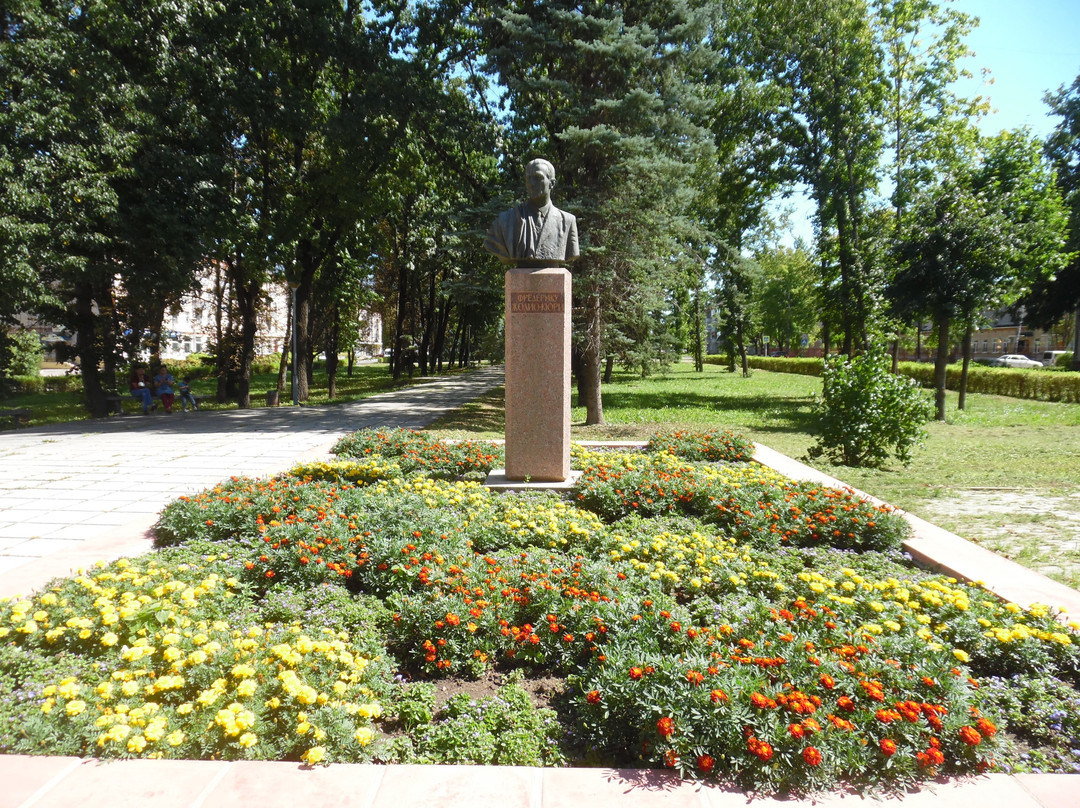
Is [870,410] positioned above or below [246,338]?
below

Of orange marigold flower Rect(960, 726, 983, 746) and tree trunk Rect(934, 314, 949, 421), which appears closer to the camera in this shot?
orange marigold flower Rect(960, 726, 983, 746)

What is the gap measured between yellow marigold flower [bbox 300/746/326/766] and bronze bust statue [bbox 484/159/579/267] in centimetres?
557

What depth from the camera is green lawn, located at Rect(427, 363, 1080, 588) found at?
235 inches

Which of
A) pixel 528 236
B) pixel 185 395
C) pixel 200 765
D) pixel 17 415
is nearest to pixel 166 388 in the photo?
pixel 185 395

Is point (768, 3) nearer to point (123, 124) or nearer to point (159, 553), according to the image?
point (123, 124)

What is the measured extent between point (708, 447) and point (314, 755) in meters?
7.58

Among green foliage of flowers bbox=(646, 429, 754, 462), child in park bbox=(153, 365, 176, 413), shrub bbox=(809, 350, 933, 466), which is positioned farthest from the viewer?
child in park bbox=(153, 365, 176, 413)

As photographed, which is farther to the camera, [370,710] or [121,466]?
[121,466]

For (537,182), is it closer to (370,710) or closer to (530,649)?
(530,649)

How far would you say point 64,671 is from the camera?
10.3 feet

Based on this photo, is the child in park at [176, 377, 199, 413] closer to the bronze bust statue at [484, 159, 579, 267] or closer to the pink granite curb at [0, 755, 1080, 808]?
the bronze bust statue at [484, 159, 579, 267]

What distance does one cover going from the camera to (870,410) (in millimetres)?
9000

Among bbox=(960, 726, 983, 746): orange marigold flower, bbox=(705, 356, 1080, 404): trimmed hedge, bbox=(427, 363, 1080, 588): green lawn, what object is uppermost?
bbox=(705, 356, 1080, 404): trimmed hedge

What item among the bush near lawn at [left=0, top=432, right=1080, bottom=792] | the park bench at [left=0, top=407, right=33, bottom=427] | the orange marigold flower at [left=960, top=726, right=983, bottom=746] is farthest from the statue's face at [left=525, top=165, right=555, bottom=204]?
the park bench at [left=0, top=407, right=33, bottom=427]
